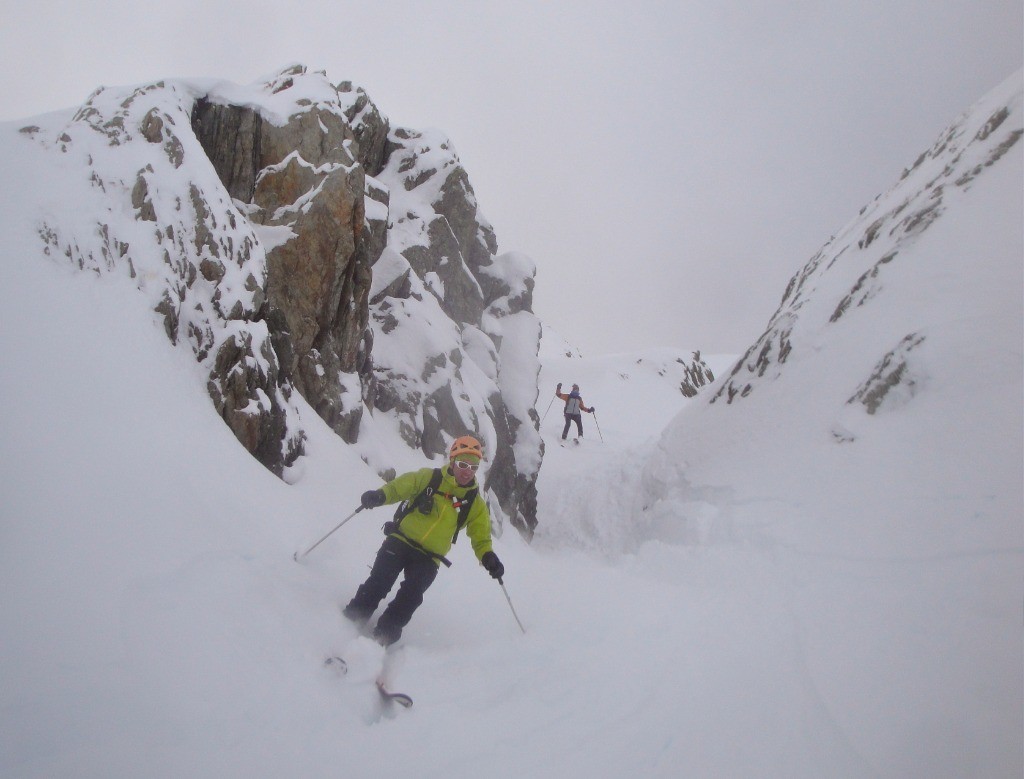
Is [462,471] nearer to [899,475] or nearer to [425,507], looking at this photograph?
[425,507]

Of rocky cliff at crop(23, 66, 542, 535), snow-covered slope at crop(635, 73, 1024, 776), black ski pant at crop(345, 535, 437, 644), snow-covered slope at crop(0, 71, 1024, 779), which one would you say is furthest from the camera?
rocky cliff at crop(23, 66, 542, 535)

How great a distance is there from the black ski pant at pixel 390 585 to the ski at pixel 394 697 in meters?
0.87

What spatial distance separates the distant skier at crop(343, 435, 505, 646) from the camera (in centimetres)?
460

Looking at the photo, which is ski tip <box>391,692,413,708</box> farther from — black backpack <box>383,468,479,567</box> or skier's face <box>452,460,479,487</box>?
skier's face <box>452,460,479,487</box>

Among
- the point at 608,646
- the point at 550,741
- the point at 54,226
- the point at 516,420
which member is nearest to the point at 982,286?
the point at 608,646

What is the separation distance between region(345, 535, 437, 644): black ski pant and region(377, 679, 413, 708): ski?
875 millimetres

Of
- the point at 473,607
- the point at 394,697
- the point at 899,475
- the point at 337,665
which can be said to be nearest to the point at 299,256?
the point at 473,607

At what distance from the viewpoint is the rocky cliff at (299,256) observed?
22.3 ft

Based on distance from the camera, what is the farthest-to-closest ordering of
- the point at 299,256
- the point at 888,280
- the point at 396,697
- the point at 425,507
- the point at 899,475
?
1. the point at 299,256
2. the point at 888,280
3. the point at 899,475
4. the point at 425,507
5. the point at 396,697

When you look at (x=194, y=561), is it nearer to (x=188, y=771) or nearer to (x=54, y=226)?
(x=188, y=771)

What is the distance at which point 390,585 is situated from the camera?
15.5 ft

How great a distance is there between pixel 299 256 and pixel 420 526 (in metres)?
7.53

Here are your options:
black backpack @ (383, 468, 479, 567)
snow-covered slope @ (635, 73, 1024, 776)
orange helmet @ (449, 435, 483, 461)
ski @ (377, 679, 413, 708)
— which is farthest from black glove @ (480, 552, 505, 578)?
snow-covered slope @ (635, 73, 1024, 776)

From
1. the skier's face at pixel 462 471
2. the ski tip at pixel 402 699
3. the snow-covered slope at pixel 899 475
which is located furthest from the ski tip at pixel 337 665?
the snow-covered slope at pixel 899 475
